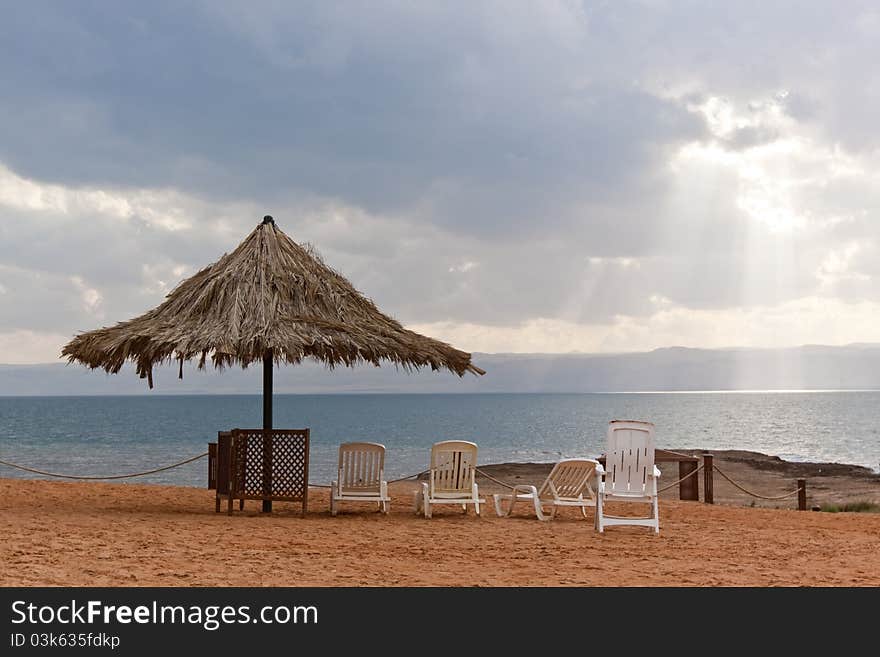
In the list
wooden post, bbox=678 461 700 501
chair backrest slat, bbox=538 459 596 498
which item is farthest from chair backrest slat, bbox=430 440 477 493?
wooden post, bbox=678 461 700 501

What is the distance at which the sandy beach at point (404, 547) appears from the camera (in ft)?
18.2

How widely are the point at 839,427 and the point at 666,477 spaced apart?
47457 millimetres

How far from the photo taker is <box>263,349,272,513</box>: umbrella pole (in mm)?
9320

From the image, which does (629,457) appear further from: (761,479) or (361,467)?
(761,479)

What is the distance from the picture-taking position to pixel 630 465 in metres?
8.52

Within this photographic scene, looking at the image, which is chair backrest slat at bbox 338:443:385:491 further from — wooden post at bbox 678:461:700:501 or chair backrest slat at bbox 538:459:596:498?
wooden post at bbox 678:461:700:501

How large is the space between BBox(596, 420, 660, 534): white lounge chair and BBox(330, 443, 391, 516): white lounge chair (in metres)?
2.43

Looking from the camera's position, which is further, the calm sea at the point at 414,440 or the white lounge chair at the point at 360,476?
the calm sea at the point at 414,440

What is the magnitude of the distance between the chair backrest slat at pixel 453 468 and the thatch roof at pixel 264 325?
103 centimetres

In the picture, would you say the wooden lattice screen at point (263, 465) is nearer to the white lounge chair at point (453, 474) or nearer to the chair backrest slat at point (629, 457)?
the white lounge chair at point (453, 474)

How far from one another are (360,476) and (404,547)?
2.65 m

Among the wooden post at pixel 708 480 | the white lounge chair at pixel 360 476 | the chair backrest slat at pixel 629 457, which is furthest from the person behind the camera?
the wooden post at pixel 708 480

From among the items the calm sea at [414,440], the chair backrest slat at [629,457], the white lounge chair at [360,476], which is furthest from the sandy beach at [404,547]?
the calm sea at [414,440]
